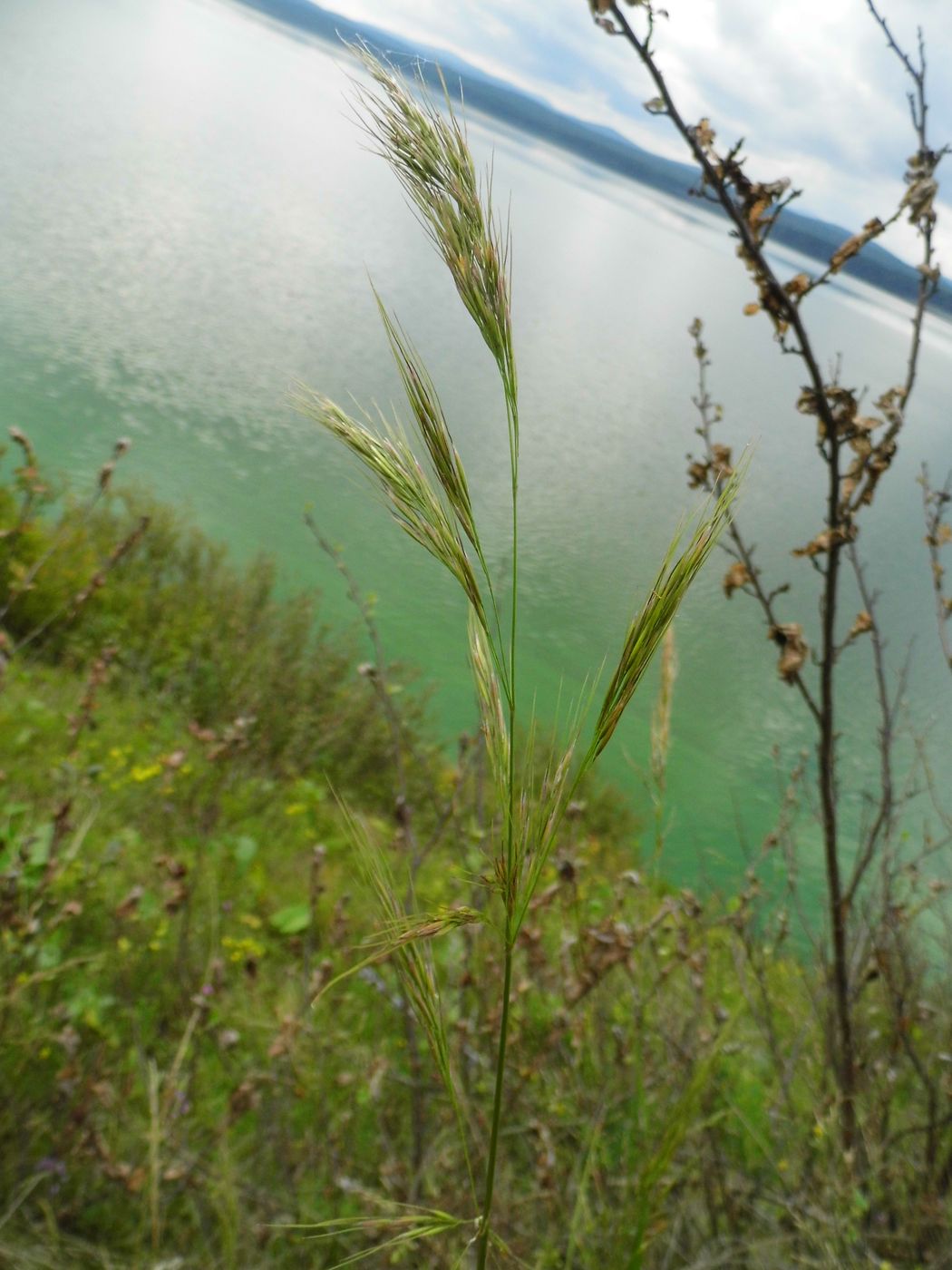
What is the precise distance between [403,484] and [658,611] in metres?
0.16

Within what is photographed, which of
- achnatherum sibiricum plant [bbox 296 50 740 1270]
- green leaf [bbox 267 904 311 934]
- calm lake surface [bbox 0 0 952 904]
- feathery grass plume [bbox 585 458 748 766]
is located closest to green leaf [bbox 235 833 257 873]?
green leaf [bbox 267 904 311 934]

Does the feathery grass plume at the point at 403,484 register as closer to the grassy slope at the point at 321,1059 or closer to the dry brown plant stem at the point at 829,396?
the grassy slope at the point at 321,1059

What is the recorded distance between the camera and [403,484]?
526 millimetres

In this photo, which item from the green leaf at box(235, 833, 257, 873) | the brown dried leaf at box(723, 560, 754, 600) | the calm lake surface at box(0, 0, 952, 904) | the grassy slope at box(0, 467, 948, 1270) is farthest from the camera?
the calm lake surface at box(0, 0, 952, 904)

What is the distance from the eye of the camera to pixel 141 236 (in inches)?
577

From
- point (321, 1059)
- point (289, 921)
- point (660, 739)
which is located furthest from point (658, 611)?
point (289, 921)

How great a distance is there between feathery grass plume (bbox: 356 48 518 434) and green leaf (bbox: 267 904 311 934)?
3375 millimetres

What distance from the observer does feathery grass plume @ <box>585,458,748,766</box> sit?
1.58 ft

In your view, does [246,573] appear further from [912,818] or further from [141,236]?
[141,236]

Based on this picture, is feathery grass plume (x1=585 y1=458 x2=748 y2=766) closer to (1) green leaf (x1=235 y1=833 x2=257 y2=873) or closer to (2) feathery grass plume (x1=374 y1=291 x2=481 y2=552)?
(2) feathery grass plume (x1=374 y1=291 x2=481 y2=552)

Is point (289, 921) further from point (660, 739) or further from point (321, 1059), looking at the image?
point (660, 739)

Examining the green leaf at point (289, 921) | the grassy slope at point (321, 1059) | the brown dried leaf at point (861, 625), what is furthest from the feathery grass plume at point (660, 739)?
the green leaf at point (289, 921)

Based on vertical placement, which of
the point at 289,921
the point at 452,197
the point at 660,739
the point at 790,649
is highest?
the point at 452,197

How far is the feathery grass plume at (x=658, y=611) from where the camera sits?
480 millimetres
